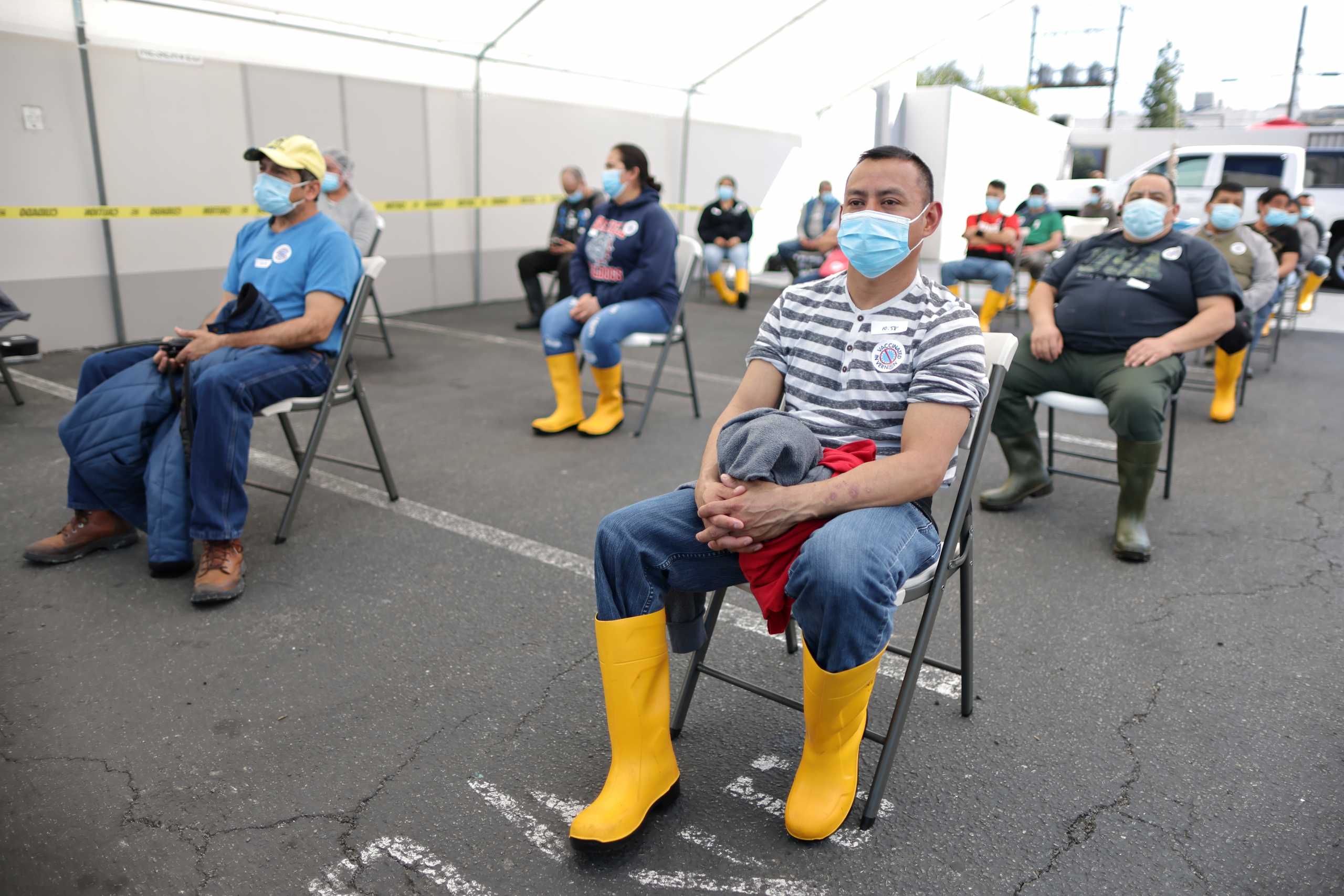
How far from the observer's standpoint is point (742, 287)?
11.2 meters

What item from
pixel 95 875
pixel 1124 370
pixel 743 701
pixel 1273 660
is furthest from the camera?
pixel 1124 370

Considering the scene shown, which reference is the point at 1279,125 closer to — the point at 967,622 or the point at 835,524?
the point at 967,622

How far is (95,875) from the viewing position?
193 centimetres

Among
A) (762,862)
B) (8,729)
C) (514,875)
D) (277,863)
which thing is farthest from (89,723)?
(762,862)

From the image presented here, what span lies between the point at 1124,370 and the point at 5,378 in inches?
236

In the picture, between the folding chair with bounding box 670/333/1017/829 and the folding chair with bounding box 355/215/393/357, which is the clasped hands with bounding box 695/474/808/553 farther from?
the folding chair with bounding box 355/215/393/357

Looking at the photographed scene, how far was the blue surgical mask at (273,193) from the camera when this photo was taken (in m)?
3.62

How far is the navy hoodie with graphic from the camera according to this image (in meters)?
5.37

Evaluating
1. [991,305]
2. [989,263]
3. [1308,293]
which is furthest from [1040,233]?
[1308,293]

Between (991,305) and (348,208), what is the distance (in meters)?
6.24

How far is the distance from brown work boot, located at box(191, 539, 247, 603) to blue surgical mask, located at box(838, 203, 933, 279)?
2.36 m

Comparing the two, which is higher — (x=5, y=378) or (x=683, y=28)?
(x=683, y=28)

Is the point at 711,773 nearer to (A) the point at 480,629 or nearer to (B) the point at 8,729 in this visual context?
(A) the point at 480,629

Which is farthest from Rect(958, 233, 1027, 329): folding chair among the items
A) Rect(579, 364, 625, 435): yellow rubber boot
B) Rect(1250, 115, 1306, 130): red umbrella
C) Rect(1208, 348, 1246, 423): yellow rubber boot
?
Rect(1250, 115, 1306, 130): red umbrella
